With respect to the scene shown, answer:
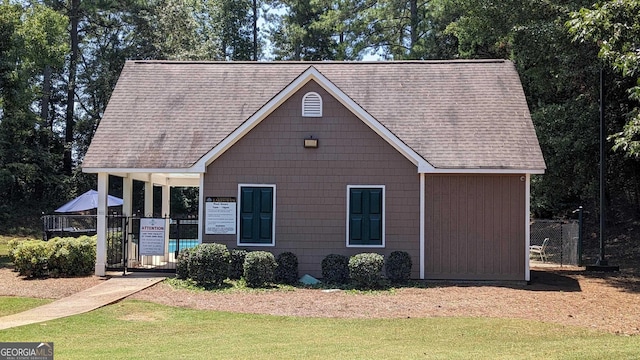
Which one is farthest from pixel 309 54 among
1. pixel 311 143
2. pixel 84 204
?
pixel 311 143

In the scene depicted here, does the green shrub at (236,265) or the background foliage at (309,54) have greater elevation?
the background foliage at (309,54)

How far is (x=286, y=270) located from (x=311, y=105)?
4181 mm

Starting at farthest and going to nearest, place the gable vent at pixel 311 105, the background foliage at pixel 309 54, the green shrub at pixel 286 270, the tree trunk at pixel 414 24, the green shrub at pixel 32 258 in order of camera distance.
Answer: the tree trunk at pixel 414 24, the background foliage at pixel 309 54, the gable vent at pixel 311 105, the green shrub at pixel 32 258, the green shrub at pixel 286 270

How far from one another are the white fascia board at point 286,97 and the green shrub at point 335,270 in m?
3.03

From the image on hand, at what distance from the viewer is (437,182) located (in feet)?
52.7

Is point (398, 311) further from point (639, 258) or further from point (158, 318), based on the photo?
point (639, 258)

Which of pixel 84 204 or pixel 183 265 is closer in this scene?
pixel 183 265

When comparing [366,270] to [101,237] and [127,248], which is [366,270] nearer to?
[127,248]

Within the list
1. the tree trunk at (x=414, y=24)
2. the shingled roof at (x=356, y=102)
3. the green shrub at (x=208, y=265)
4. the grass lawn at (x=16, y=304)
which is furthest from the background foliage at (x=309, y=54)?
the grass lawn at (x=16, y=304)

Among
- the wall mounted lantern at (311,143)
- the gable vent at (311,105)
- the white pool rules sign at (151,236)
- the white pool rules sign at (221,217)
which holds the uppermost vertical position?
the gable vent at (311,105)

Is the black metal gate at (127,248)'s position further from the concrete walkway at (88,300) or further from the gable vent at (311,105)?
the gable vent at (311,105)

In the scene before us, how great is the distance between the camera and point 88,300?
12.8 m

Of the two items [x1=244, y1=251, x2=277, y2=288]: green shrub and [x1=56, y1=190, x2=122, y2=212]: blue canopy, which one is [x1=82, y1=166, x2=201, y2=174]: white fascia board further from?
[x1=56, y1=190, x2=122, y2=212]: blue canopy

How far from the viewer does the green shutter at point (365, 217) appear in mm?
15984
